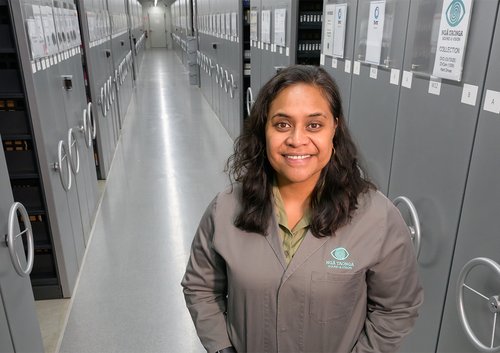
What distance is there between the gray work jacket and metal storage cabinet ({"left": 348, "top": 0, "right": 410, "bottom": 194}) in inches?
34.0

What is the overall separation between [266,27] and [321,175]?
3510mm

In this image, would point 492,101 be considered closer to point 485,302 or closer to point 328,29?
point 485,302

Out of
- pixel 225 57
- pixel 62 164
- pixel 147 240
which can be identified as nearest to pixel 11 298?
pixel 62 164

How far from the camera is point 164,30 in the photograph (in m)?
28.1

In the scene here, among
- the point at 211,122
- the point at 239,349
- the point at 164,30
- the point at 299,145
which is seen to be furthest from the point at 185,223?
the point at 164,30

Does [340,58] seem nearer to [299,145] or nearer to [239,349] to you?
[299,145]

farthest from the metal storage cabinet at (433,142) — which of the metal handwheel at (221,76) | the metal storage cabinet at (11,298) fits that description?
the metal handwheel at (221,76)

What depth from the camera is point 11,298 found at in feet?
5.57

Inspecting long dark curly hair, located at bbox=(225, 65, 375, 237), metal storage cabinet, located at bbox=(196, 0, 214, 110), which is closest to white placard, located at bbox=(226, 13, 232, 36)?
metal storage cabinet, located at bbox=(196, 0, 214, 110)

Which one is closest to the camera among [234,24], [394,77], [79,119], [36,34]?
[394,77]

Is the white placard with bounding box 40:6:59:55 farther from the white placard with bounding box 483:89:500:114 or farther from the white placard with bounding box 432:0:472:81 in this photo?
the white placard with bounding box 483:89:500:114

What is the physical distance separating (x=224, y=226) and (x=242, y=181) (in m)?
0.15

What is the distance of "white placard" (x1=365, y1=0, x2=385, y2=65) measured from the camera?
6.88ft

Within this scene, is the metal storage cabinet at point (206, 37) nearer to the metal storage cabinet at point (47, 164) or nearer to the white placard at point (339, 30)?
the metal storage cabinet at point (47, 164)
